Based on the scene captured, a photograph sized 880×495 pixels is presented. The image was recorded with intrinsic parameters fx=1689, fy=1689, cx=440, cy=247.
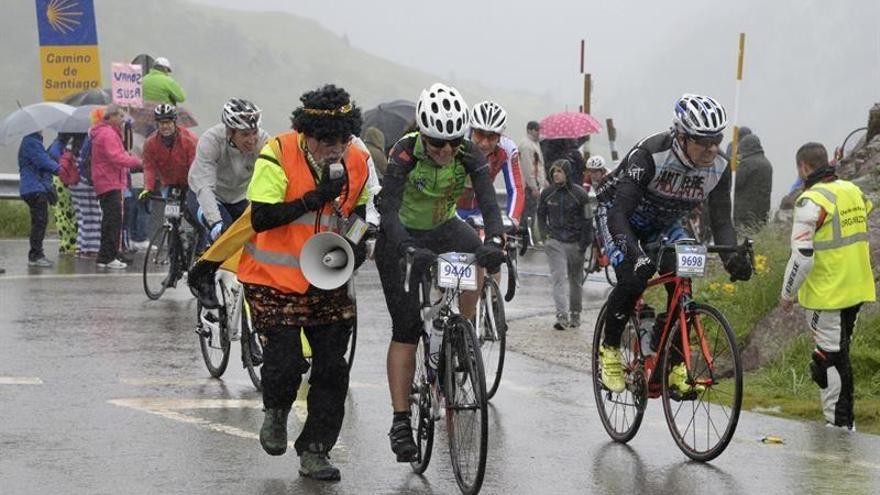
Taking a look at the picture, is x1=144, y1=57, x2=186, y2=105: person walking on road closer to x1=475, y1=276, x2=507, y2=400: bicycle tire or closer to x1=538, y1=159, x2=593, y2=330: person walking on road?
x1=538, y1=159, x2=593, y2=330: person walking on road

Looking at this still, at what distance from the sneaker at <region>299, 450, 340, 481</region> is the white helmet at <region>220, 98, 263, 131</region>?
362 centimetres

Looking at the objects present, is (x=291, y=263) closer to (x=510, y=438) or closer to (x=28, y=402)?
(x=510, y=438)

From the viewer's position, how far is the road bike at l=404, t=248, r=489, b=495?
24.7ft

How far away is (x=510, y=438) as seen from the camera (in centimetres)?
955

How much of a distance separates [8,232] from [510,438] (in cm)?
1545

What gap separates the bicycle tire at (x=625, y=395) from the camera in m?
9.22

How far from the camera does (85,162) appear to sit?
20578 mm

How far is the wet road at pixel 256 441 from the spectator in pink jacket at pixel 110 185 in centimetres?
574

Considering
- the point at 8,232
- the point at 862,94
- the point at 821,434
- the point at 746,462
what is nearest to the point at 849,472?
the point at 746,462

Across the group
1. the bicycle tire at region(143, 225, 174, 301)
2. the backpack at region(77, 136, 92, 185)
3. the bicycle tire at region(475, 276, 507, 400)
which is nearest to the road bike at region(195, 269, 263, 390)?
the bicycle tire at region(475, 276, 507, 400)

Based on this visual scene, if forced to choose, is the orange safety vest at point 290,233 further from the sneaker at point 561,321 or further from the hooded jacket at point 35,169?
the hooded jacket at point 35,169

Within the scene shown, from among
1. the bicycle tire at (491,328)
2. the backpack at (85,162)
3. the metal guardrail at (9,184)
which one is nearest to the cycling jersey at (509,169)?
the bicycle tire at (491,328)

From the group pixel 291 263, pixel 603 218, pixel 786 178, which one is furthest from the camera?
pixel 786 178

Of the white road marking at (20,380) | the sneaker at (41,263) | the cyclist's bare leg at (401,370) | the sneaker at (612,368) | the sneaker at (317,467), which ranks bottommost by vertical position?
the sneaker at (41,263)
